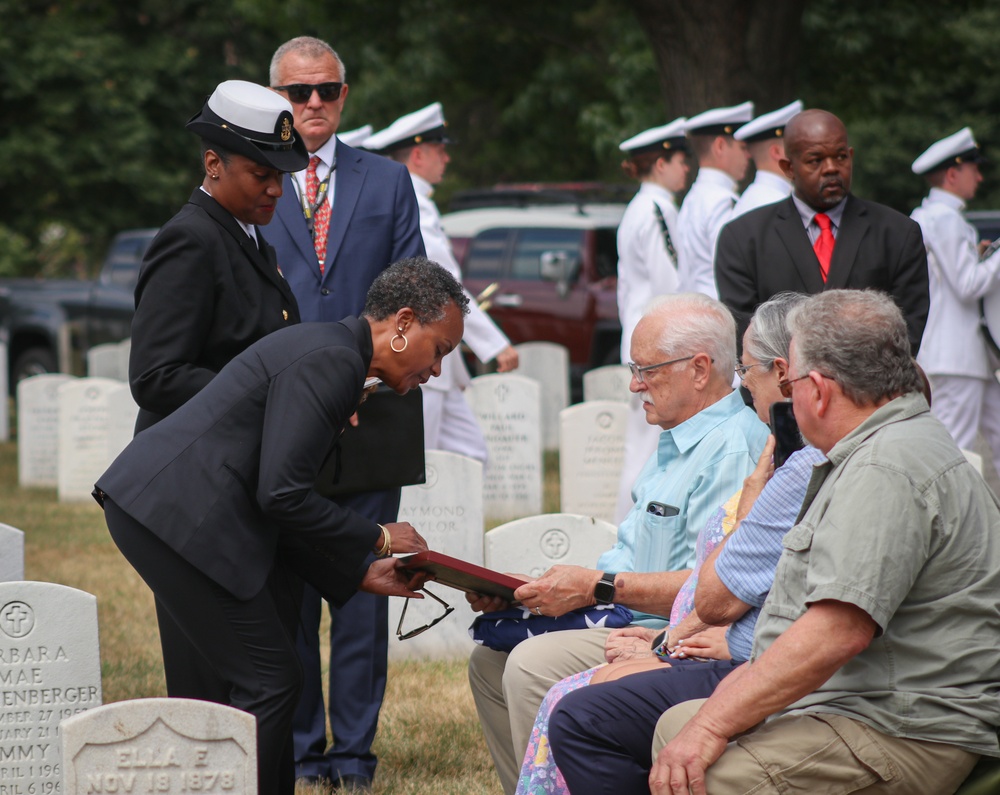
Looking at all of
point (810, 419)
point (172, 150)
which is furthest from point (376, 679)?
point (172, 150)

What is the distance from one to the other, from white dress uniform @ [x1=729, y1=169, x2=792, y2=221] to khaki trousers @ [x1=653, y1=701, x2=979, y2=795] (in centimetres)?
457

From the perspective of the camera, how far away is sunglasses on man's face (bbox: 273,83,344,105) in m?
5.22

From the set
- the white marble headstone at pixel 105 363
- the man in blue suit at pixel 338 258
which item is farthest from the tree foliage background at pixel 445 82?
the man in blue suit at pixel 338 258

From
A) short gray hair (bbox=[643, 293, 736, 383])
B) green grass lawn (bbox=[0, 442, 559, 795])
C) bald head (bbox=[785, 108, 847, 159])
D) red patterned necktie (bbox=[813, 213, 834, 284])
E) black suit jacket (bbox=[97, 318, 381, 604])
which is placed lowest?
green grass lawn (bbox=[0, 442, 559, 795])

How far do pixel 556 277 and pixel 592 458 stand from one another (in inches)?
222

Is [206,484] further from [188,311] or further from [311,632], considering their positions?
[311,632]

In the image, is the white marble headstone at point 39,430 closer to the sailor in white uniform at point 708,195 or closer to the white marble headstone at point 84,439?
the white marble headstone at point 84,439

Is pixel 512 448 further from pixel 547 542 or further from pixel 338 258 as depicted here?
pixel 338 258

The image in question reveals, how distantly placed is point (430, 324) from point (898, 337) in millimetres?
1280

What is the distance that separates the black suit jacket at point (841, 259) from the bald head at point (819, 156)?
0.39 feet

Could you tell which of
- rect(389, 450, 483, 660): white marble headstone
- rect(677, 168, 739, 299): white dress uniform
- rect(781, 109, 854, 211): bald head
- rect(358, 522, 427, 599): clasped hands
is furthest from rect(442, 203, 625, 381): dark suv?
rect(358, 522, 427, 599): clasped hands

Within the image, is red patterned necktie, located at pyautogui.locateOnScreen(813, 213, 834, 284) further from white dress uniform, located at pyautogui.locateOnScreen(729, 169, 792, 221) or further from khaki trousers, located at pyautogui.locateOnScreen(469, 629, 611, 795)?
khaki trousers, located at pyautogui.locateOnScreen(469, 629, 611, 795)

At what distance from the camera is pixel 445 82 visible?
20672 mm

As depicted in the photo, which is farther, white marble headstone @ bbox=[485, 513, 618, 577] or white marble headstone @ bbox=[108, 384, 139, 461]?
white marble headstone @ bbox=[108, 384, 139, 461]
